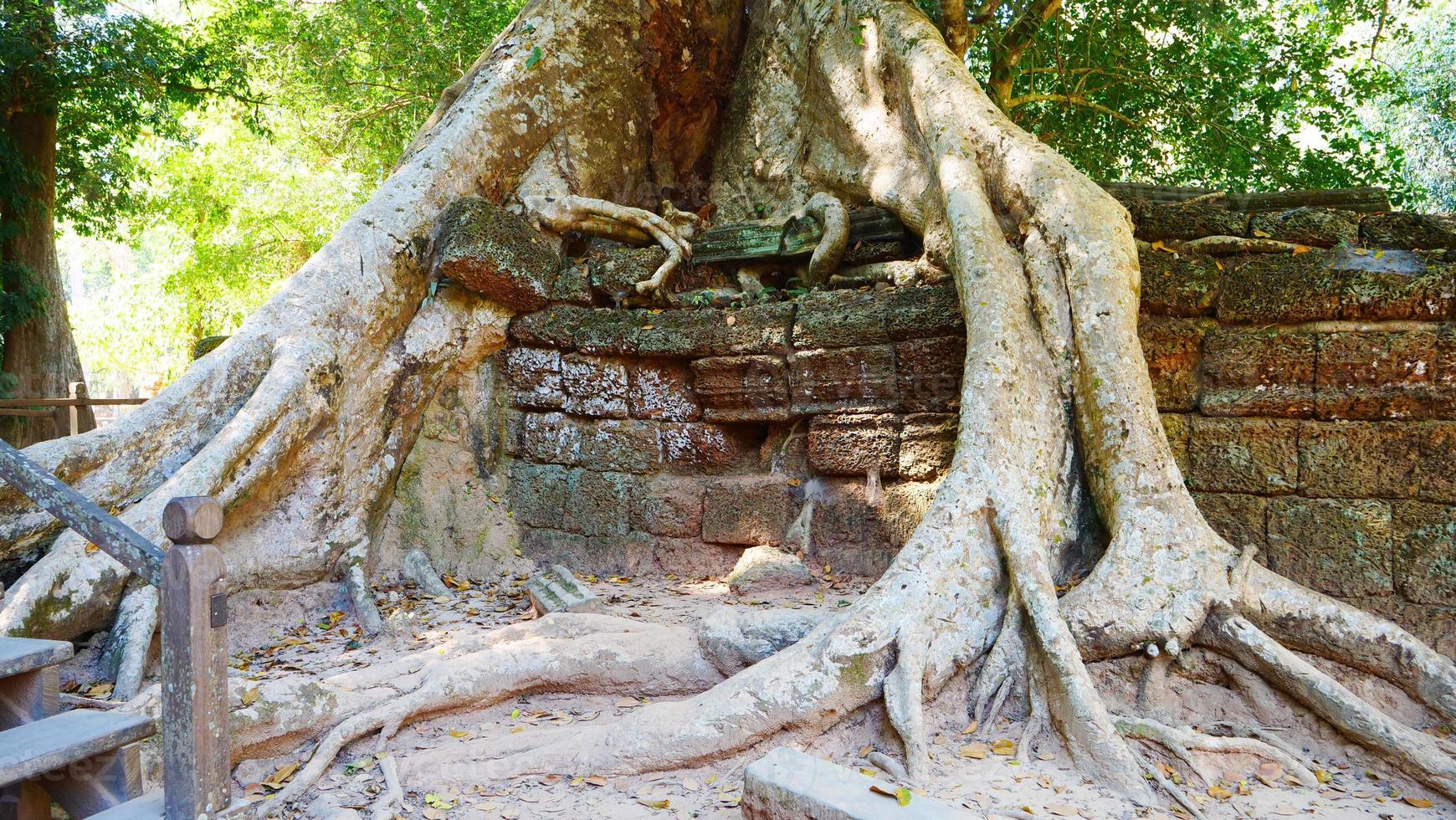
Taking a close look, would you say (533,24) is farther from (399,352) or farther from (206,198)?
(206,198)

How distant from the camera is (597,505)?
5.11m

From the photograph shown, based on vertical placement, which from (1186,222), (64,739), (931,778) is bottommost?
(931,778)

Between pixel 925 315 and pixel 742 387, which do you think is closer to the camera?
pixel 925 315

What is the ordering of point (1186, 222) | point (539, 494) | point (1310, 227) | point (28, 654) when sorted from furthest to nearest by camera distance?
point (539, 494) < point (1186, 222) < point (1310, 227) < point (28, 654)

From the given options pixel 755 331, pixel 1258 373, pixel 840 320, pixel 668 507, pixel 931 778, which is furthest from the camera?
pixel 668 507

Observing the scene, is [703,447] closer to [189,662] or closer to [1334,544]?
[1334,544]

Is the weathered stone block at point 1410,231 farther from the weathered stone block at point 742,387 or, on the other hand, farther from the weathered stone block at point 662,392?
the weathered stone block at point 662,392

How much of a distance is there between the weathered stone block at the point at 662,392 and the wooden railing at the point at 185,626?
3.02m

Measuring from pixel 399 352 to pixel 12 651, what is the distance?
A: 271 centimetres

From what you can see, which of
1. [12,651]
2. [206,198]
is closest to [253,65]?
[206,198]

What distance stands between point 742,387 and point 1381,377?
2.87 metres

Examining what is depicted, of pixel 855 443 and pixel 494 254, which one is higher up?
pixel 494 254

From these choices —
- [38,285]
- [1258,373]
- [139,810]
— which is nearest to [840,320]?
[1258,373]

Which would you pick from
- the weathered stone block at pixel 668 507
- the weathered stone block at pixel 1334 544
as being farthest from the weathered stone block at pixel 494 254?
the weathered stone block at pixel 1334 544
